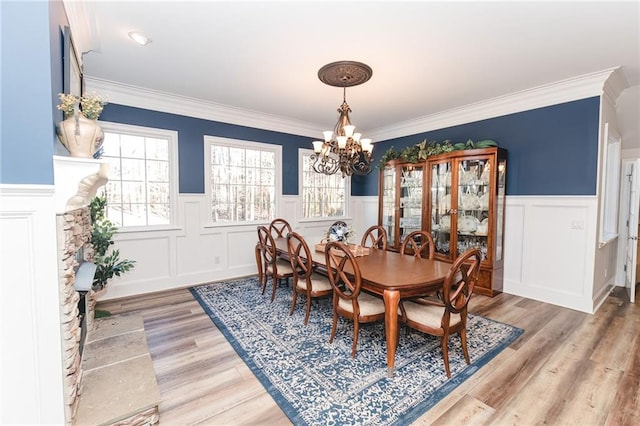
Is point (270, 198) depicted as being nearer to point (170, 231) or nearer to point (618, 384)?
point (170, 231)

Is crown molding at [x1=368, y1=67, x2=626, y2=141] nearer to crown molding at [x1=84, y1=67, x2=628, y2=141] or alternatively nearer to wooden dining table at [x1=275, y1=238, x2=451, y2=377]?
crown molding at [x1=84, y1=67, x2=628, y2=141]

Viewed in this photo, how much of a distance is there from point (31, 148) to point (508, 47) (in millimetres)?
3491

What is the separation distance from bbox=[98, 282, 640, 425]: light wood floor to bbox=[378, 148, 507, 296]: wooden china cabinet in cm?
96

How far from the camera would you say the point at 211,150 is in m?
4.29

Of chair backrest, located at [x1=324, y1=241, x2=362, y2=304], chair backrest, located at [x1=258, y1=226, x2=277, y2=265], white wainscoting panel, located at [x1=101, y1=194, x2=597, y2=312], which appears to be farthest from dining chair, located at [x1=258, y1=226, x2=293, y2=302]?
chair backrest, located at [x1=324, y1=241, x2=362, y2=304]

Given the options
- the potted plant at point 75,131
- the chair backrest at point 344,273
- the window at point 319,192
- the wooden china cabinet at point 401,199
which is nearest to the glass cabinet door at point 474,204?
the wooden china cabinet at point 401,199

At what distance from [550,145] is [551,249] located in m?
1.31

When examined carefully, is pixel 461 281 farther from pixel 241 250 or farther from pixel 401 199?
pixel 241 250

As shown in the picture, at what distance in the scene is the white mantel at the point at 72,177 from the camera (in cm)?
137

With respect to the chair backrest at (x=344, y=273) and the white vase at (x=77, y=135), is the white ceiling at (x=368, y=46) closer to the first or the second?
the white vase at (x=77, y=135)

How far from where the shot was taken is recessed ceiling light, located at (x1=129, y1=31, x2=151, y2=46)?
7.74 ft

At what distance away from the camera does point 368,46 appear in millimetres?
2502

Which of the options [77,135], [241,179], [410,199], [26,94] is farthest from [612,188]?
[26,94]

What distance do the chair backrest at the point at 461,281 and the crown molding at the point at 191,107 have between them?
3.83 metres
